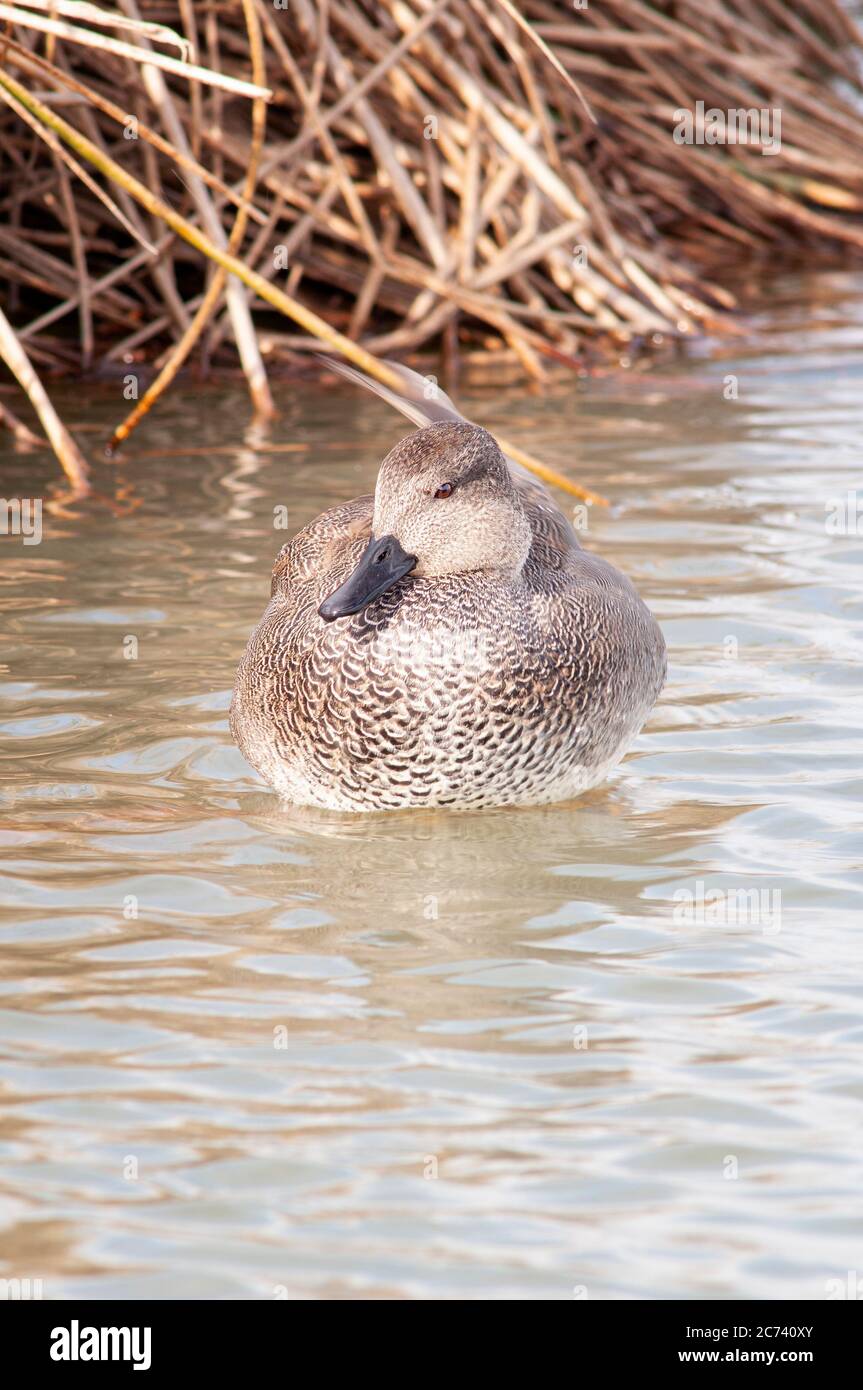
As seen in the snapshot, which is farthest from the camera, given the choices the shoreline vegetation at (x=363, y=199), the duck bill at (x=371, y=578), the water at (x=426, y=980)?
the shoreline vegetation at (x=363, y=199)

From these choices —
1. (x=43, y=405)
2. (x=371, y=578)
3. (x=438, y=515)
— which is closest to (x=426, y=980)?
(x=371, y=578)

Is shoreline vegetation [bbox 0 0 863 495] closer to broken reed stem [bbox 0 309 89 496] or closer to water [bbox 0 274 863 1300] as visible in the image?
broken reed stem [bbox 0 309 89 496]

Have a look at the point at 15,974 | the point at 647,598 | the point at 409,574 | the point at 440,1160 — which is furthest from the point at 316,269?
the point at 440,1160

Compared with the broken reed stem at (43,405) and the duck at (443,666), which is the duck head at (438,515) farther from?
the broken reed stem at (43,405)

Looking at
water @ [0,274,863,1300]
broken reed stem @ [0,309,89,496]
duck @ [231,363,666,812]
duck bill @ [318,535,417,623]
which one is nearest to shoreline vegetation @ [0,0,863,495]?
broken reed stem @ [0,309,89,496]

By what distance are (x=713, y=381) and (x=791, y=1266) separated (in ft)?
21.2

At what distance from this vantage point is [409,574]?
4.29 metres

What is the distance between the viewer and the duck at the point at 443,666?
4.16 metres

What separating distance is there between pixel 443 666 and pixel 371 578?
0.25 m

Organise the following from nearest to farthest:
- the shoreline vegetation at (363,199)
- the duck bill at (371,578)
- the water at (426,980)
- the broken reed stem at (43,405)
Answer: the water at (426,980) < the duck bill at (371,578) < the broken reed stem at (43,405) < the shoreline vegetation at (363,199)

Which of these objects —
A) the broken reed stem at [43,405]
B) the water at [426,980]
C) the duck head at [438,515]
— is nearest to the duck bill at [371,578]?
the duck head at [438,515]

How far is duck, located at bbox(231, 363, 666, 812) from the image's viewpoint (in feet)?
13.6

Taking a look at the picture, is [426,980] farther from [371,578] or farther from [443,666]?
[371,578]
